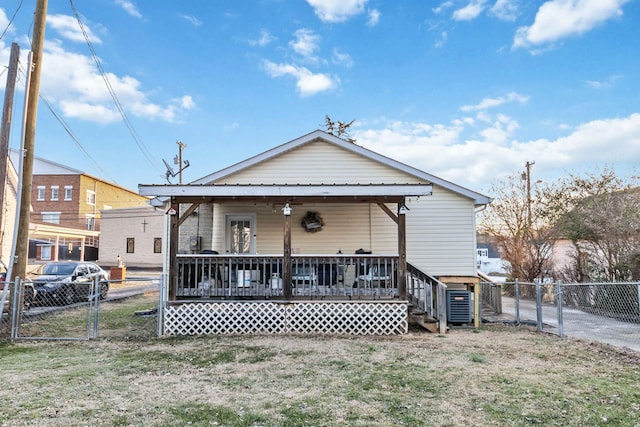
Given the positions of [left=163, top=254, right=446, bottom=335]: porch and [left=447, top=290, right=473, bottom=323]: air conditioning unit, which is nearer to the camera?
[left=163, top=254, right=446, bottom=335]: porch

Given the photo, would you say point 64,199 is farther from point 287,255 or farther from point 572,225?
point 572,225

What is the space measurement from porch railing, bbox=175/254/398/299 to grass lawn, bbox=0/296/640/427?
1.01 metres

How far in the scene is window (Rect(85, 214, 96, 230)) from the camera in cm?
4025

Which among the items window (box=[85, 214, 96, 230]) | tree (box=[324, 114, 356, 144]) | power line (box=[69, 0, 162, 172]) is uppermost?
tree (box=[324, 114, 356, 144])

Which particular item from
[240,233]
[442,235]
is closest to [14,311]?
[240,233]

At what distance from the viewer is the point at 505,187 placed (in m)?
20.8

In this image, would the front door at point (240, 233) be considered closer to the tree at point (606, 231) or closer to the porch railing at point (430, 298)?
the porch railing at point (430, 298)

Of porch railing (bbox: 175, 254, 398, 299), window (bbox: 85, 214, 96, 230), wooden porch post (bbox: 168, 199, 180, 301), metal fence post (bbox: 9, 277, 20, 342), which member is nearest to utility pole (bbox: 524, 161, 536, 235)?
porch railing (bbox: 175, 254, 398, 299)

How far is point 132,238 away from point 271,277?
92.9 feet

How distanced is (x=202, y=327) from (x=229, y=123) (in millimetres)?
12025

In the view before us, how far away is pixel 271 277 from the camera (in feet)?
29.2

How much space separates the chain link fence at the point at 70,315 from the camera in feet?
27.3

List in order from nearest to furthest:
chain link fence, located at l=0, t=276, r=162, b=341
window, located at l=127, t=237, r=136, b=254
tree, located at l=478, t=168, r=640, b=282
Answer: chain link fence, located at l=0, t=276, r=162, b=341
tree, located at l=478, t=168, r=640, b=282
window, located at l=127, t=237, r=136, b=254

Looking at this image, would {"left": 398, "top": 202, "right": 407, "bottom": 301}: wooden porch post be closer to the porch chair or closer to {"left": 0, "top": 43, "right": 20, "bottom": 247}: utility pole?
the porch chair
